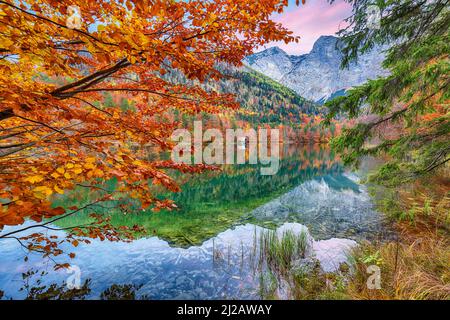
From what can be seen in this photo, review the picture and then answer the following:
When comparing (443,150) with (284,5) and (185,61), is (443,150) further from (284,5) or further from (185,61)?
(185,61)

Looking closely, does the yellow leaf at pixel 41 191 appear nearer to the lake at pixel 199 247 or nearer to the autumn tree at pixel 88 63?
the autumn tree at pixel 88 63

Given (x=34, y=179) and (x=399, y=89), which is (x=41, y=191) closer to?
(x=34, y=179)

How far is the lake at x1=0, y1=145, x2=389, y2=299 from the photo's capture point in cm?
603

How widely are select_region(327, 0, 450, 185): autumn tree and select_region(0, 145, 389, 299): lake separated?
3.58 metres

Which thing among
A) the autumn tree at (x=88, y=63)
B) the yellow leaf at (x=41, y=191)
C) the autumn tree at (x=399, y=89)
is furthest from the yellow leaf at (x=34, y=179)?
the autumn tree at (x=399, y=89)

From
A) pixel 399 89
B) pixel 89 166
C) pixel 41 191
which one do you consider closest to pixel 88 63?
pixel 89 166

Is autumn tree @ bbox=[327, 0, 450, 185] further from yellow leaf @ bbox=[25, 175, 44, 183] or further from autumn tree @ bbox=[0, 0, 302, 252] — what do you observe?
yellow leaf @ bbox=[25, 175, 44, 183]

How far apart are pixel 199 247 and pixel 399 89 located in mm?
7698

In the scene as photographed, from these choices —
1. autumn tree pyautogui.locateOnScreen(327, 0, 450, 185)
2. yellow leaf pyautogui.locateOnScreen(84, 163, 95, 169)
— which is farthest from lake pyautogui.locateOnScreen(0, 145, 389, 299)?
yellow leaf pyautogui.locateOnScreen(84, 163, 95, 169)

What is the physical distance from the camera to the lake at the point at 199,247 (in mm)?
6027

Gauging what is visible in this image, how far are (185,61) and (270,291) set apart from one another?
548 cm

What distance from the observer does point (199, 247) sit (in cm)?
838

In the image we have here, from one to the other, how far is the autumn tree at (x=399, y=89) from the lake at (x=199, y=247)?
3583mm
